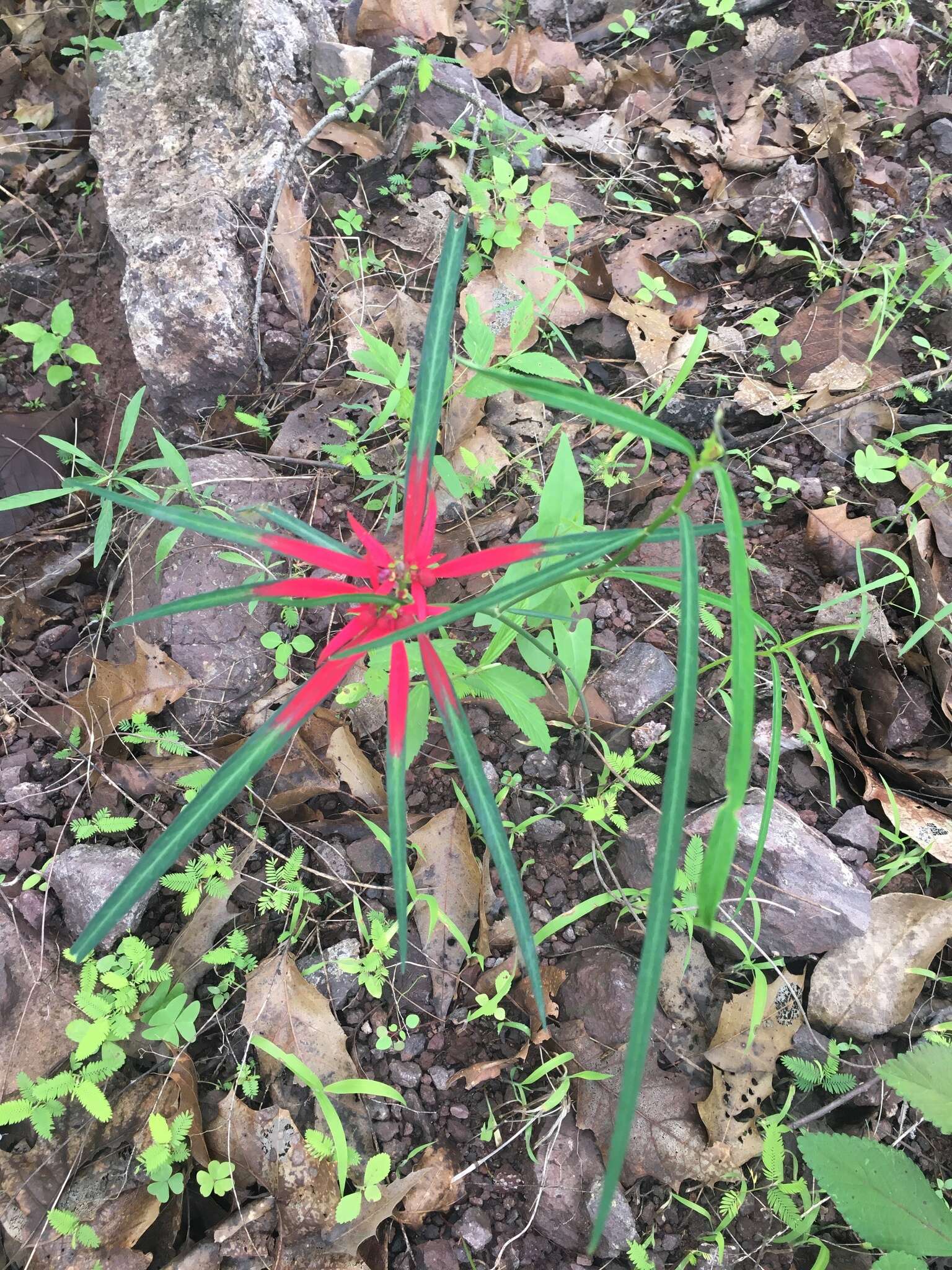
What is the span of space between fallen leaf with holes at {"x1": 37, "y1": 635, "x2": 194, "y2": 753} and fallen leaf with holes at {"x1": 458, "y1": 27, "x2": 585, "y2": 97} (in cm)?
219

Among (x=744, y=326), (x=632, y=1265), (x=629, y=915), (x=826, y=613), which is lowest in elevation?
(x=632, y=1265)

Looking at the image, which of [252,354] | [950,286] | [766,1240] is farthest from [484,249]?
[766,1240]

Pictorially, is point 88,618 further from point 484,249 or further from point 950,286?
Result: point 950,286

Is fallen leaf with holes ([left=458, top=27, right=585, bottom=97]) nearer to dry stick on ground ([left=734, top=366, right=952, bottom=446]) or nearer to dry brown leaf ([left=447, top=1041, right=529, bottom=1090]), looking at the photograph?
dry stick on ground ([left=734, top=366, right=952, bottom=446])

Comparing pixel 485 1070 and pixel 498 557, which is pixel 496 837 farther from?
pixel 485 1070

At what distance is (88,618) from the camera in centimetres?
189

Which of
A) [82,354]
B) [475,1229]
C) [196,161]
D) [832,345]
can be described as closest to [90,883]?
[475,1229]

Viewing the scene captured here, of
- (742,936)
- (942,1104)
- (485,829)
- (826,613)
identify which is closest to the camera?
(485,829)

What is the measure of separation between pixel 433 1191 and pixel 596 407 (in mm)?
1310

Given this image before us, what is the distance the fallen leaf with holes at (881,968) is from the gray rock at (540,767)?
63 cm

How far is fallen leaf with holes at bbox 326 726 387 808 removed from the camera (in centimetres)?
159

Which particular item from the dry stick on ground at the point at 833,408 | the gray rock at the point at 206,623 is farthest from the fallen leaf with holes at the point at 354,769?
the dry stick on ground at the point at 833,408

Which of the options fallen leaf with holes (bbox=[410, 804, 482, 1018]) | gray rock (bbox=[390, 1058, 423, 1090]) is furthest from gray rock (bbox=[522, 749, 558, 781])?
gray rock (bbox=[390, 1058, 423, 1090])

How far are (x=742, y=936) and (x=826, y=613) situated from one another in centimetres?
77
